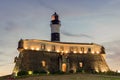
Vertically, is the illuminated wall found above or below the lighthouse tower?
below

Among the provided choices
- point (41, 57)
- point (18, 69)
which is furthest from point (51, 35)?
point (18, 69)

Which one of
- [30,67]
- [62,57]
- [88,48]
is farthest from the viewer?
[88,48]

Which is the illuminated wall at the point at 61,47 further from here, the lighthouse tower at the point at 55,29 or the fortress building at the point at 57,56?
the lighthouse tower at the point at 55,29

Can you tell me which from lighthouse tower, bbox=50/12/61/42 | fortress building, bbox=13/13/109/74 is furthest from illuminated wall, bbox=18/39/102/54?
lighthouse tower, bbox=50/12/61/42

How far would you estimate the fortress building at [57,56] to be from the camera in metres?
82.9

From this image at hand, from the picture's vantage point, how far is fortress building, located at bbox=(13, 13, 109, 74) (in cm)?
8288

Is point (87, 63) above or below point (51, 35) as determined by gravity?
below

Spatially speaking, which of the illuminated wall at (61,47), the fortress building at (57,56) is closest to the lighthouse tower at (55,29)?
the fortress building at (57,56)

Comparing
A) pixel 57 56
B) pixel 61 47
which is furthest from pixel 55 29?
pixel 57 56

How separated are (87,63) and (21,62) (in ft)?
69.5

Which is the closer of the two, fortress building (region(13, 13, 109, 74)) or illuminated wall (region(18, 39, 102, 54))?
fortress building (region(13, 13, 109, 74))

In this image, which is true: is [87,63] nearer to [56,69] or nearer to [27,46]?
[56,69]

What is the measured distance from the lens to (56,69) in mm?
85938

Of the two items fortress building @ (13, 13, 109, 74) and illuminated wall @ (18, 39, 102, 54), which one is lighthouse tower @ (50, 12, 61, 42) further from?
illuminated wall @ (18, 39, 102, 54)
